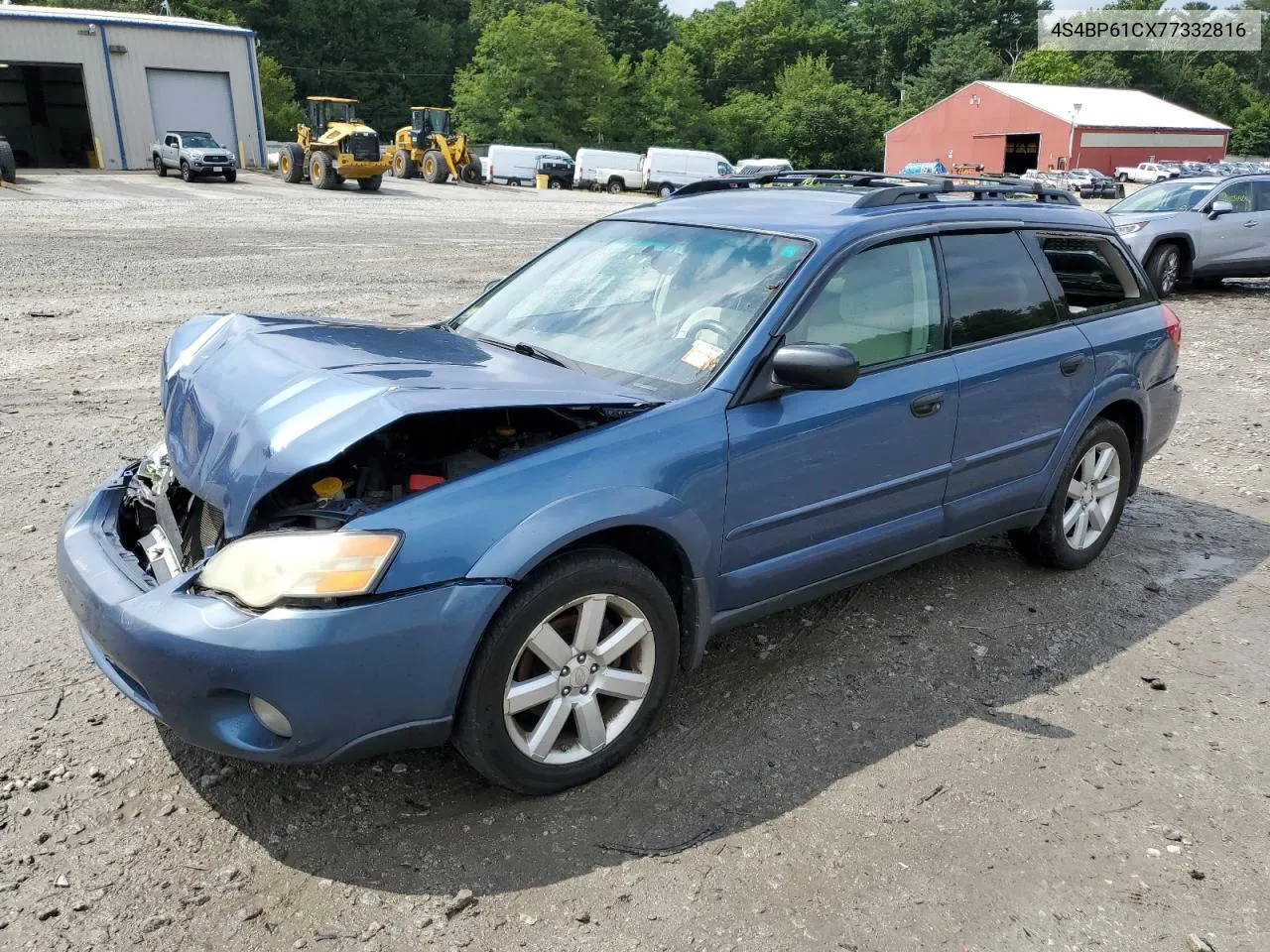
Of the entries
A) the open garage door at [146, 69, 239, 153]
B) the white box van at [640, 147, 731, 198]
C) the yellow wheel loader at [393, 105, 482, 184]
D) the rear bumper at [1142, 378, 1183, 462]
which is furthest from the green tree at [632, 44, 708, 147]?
the rear bumper at [1142, 378, 1183, 462]

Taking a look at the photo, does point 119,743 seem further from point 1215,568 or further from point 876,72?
point 876,72

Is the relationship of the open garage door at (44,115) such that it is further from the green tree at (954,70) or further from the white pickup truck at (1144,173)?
the green tree at (954,70)

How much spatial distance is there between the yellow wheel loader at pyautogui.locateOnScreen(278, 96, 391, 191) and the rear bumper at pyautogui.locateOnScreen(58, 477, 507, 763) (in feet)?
103

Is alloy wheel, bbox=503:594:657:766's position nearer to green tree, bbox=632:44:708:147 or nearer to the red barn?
the red barn

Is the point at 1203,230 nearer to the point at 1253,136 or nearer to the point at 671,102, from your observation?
the point at 671,102

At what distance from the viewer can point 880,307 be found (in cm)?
369

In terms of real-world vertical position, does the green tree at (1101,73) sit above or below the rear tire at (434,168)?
above

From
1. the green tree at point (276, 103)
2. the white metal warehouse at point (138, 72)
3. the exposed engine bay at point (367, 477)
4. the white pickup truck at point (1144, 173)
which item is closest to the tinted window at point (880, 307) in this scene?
the exposed engine bay at point (367, 477)

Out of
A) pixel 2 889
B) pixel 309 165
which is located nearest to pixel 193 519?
pixel 2 889

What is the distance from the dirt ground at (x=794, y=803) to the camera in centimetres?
249

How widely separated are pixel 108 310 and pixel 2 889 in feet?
29.9

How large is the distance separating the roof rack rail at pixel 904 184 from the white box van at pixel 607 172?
138ft

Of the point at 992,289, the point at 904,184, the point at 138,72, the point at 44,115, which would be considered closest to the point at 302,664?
the point at 992,289

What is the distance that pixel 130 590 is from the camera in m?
2.71
